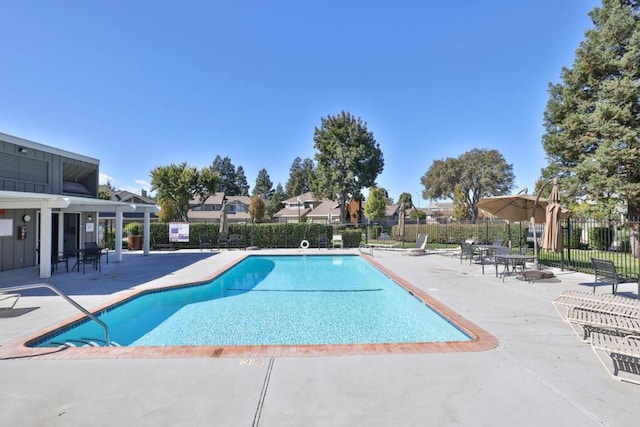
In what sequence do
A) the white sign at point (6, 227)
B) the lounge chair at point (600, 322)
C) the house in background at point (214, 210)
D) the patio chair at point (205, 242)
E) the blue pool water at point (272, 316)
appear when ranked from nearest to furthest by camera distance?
the lounge chair at point (600, 322) → the blue pool water at point (272, 316) → the white sign at point (6, 227) → the patio chair at point (205, 242) → the house in background at point (214, 210)

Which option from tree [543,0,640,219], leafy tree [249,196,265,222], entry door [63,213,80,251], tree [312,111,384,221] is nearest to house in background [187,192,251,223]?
leafy tree [249,196,265,222]

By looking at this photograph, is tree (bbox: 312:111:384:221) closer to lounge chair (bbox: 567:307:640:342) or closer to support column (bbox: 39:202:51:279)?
support column (bbox: 39:202:51:279)

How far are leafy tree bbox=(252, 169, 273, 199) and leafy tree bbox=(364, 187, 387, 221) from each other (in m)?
51.2

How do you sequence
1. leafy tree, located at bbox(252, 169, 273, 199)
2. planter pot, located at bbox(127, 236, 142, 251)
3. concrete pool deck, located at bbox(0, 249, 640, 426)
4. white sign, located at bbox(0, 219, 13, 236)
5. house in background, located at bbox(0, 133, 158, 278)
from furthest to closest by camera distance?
leafy tree, located at bbox(252, 169, 273, 199), planter pot, located at bbox(127, 236, 142, 251), white sign, located at bbox(0, 219, 13, 236), house in background, located at bbox(0, 133, 158, 278), concrete pool deck, located at bbox(0, 249, 640, 426)

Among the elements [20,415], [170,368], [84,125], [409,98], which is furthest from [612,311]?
[84,125]

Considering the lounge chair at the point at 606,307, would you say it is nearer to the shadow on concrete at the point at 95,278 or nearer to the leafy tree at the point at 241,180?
the shadow on concrete at the point at 95,278

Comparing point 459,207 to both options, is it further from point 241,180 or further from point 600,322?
point 241,180

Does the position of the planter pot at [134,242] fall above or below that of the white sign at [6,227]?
below

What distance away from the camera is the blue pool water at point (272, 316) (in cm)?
572

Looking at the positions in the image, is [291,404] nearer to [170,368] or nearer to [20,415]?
[170,368]

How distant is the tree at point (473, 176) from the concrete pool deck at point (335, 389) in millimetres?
43414

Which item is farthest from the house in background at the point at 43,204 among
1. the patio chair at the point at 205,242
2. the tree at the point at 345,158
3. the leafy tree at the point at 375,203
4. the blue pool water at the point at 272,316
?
the leafy tree at the point at 375,203

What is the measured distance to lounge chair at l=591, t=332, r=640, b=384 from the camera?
334cm

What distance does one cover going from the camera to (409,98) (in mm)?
21922
